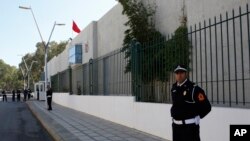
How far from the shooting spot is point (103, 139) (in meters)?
11.2

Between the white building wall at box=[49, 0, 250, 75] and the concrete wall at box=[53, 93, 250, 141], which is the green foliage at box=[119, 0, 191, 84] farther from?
the concrete wall at box=[53, 93, 250, 141]

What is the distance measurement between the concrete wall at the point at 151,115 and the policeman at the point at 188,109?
69.8 inches

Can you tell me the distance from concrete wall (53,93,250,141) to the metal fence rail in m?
0.40

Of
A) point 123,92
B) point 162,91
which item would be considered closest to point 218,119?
point 162,91

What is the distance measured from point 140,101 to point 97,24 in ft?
58.0

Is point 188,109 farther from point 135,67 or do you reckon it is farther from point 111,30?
point 111,30

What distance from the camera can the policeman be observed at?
19.7 feet

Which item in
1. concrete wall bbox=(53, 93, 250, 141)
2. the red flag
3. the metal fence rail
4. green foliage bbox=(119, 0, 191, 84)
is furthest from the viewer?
the red flag

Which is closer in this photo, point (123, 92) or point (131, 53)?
point (131, 53)

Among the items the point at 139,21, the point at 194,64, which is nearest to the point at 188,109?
the point at 194,64

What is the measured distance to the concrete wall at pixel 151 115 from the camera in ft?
26.5

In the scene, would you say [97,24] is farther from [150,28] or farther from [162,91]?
[162,91]

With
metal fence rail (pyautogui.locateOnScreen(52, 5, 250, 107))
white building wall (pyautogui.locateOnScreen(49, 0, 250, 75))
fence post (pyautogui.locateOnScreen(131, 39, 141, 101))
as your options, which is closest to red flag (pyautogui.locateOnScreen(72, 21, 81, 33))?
white building wall (pyautogui.locateOnScreen(49, 0, 250, 75))

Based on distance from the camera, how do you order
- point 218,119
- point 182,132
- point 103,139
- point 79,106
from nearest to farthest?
point 182,132
point 218,119
point 103,139
point 79,106
